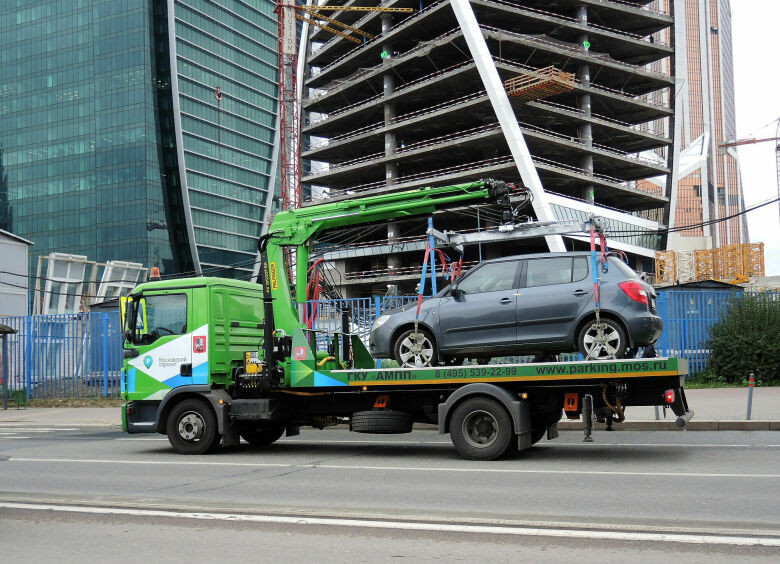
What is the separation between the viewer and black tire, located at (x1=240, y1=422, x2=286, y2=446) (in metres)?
12.4

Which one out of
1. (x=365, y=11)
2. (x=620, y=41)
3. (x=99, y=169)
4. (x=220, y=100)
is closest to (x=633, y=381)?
(x=620, y=41)

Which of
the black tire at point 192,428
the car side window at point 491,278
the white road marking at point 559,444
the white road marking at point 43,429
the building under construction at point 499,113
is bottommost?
the white road marking at point 43,429

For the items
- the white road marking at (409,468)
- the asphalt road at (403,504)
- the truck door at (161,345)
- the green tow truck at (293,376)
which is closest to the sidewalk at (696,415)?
A: the asphalt road at (403,504)

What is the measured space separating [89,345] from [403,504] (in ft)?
59.9

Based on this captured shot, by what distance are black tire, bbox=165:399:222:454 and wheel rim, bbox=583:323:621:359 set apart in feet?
18.3

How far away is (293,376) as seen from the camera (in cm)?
1115

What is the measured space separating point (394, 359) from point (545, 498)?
4254 millimetres

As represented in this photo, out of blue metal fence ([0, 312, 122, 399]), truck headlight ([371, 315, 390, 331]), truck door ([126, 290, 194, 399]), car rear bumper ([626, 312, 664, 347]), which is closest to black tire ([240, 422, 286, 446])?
truck door ([126, 290, 194, 399])

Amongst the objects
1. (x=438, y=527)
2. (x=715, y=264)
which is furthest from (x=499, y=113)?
(x=438, y=527)

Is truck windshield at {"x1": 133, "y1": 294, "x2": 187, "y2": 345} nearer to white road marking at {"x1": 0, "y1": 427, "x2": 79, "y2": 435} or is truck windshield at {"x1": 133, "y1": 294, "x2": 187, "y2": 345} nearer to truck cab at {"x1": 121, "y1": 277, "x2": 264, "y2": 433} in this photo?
truck cab at {"x1": 121, "y1": 277, "x2": 264, "y2": 433}

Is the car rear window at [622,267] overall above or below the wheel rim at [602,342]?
above

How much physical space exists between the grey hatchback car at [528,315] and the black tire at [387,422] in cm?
72

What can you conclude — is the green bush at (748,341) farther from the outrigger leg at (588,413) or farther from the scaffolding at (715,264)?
the scaffolding at (715,264)

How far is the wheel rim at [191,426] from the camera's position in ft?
37.4
